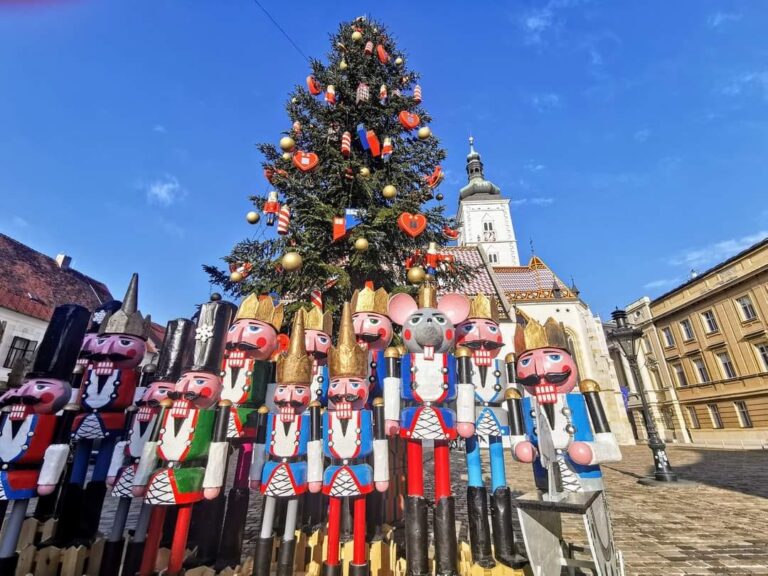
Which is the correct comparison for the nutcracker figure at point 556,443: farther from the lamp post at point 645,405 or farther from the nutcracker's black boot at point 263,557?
the lamp post at point 645,405

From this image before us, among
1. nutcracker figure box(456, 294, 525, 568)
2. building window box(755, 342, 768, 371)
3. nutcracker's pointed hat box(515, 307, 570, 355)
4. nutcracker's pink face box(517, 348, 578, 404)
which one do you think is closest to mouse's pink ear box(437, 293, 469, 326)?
nutcracker figure box(456, 294, 525, 568)

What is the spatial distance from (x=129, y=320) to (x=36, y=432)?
4.41ft

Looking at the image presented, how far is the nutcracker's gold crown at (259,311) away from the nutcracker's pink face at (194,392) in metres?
0.80

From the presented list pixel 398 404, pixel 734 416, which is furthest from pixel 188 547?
pixel 734 416

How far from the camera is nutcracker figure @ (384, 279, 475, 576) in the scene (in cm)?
311

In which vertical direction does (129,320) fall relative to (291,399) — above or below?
above

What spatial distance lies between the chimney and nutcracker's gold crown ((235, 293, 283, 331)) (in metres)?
23.4

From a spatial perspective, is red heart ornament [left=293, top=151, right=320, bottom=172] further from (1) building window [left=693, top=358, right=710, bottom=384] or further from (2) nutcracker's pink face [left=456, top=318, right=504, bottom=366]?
(1) building window [left=693, top=358, right=710, bottom=384]

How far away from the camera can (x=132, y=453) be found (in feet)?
12.0

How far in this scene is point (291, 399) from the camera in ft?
11.2

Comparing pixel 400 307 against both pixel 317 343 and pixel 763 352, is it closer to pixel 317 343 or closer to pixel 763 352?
pixel 317 343

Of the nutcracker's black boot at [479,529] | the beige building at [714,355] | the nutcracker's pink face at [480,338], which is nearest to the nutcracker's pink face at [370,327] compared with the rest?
the nutcracker's pink face at [480,338]

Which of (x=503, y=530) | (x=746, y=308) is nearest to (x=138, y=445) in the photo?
(x=503, y=530)

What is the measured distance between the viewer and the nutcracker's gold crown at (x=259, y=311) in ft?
13.4
